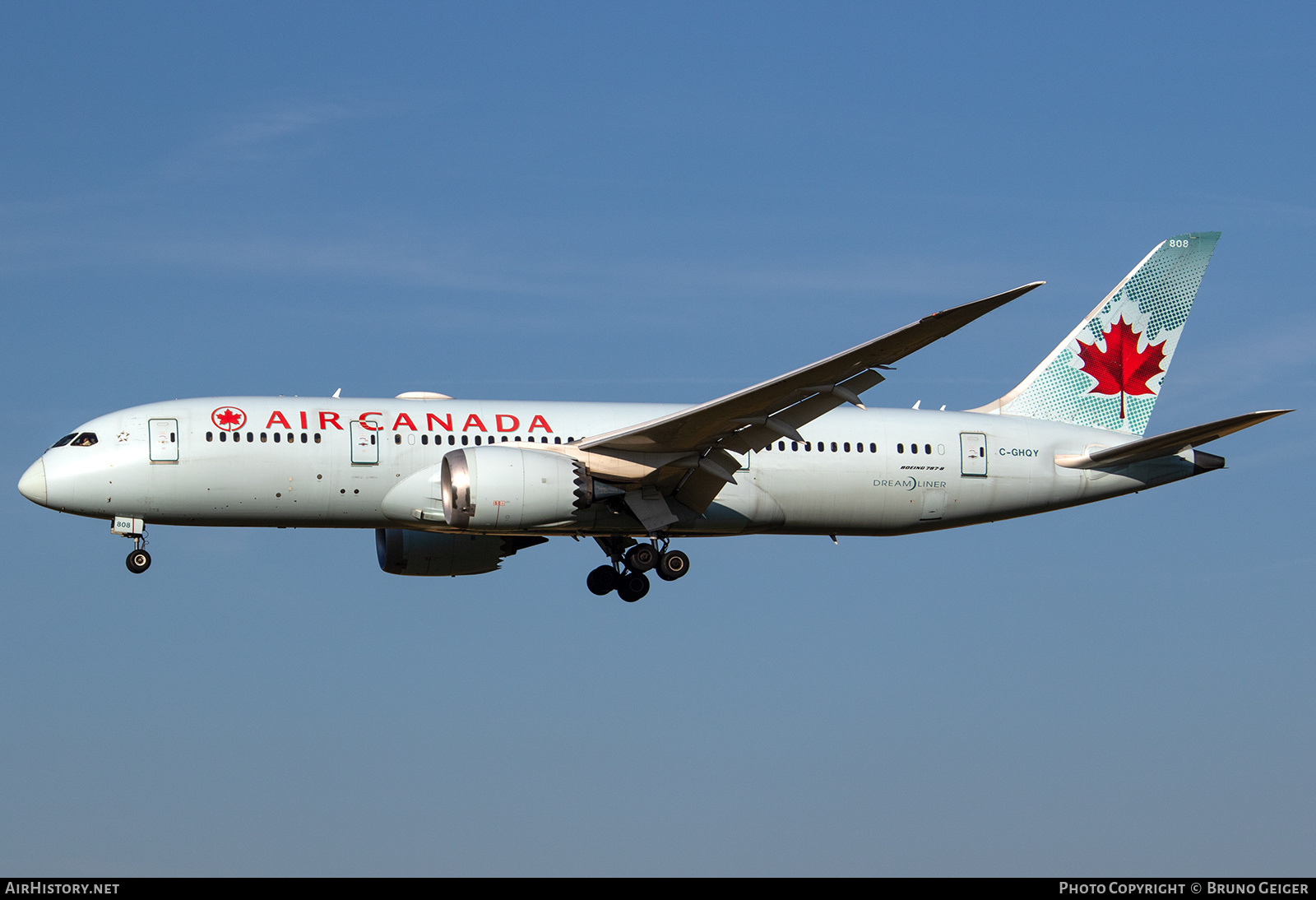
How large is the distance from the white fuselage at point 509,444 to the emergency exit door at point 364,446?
0.04m

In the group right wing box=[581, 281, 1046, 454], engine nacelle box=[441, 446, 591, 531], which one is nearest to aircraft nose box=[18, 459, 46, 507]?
engine nacelle box=[441, 446, 591, 531]

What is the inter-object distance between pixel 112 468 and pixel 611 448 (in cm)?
1062

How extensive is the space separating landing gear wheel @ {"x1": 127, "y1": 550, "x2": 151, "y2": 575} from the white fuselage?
105 centimetres

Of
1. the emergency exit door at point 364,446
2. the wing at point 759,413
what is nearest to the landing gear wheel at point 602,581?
the wing at point 759,413

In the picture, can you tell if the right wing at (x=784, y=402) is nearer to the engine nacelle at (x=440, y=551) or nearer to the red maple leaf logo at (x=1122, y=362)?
the engine nacelle at (x=440, y=551)

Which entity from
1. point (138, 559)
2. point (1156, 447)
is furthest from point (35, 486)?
point (1156, 447)

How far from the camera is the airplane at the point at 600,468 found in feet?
119

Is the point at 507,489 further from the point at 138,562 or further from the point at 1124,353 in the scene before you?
the point at 1124,353

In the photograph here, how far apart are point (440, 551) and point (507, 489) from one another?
299 inches

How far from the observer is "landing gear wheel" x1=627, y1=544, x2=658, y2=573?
40094 mm

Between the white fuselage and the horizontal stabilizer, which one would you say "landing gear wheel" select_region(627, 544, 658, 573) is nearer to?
the white fuselage

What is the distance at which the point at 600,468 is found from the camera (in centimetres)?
3759
